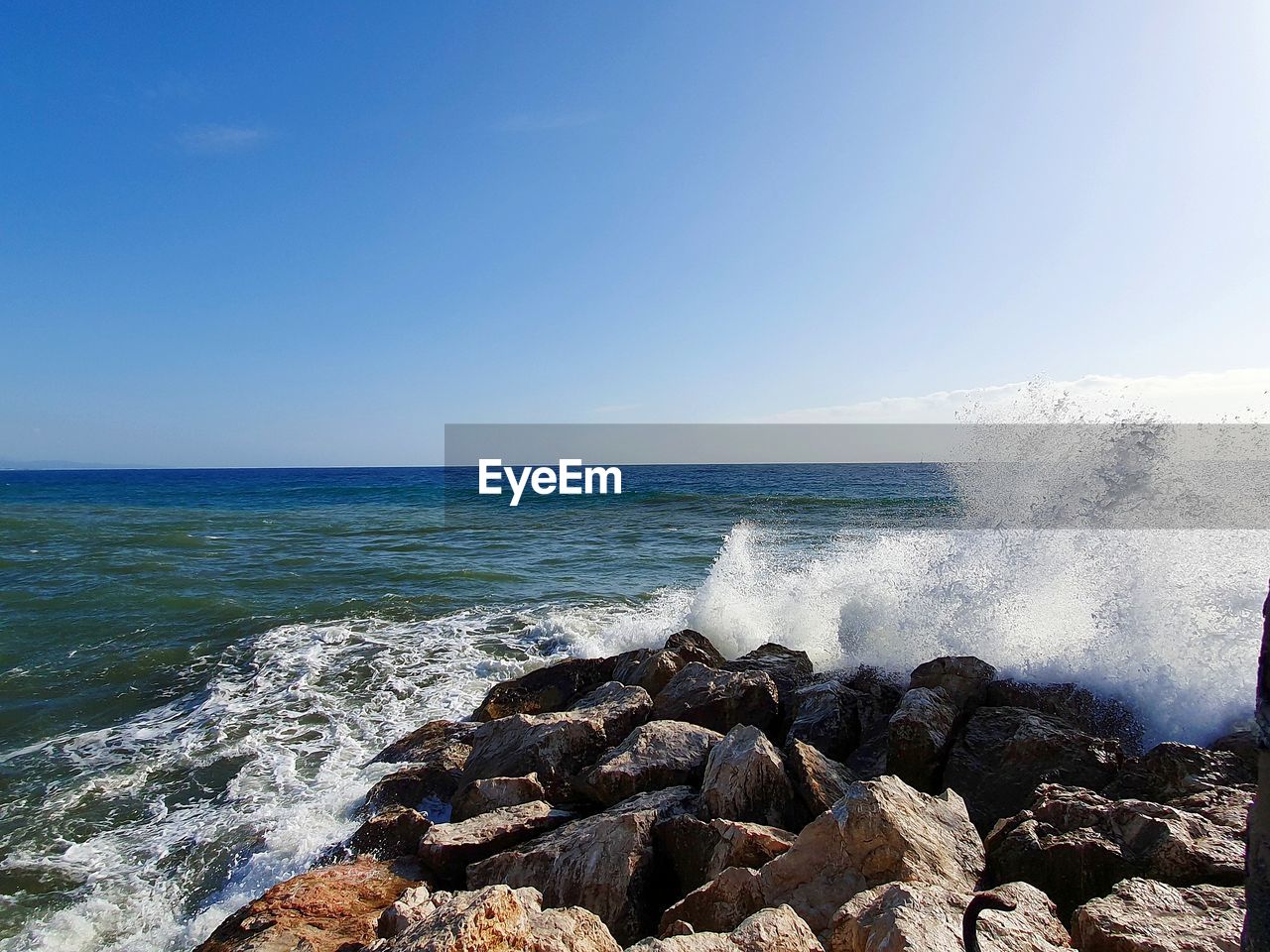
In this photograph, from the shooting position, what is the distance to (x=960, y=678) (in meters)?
5.88

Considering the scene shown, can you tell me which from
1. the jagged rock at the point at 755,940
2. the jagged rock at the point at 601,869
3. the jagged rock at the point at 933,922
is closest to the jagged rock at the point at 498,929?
the jagged rock at the point at 755,940

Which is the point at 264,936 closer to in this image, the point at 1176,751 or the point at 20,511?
the point at 1176,751

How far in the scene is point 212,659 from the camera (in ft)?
32.7

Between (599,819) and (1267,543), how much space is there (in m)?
8.83

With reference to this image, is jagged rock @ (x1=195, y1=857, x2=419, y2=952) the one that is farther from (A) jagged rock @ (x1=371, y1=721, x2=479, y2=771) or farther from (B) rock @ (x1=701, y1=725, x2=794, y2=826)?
(B) rock @ (x1=701, y1=725, x2=794, y2=826)

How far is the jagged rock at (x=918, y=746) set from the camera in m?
4.72

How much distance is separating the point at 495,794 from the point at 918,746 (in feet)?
10.1

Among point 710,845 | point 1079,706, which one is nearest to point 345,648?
point 710,845

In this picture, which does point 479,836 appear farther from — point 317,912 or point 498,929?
point 498,929

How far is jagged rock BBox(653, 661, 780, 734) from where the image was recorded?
593 cm

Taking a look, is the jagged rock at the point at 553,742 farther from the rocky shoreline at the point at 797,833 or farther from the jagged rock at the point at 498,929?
the jagged rock at the point at 498,929

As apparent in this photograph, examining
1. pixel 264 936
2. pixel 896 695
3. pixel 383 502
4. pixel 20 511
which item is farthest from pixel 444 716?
pixel 20 511

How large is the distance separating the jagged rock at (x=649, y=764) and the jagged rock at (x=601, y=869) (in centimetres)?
46

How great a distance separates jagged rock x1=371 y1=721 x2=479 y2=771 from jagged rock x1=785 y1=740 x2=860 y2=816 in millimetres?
3149
